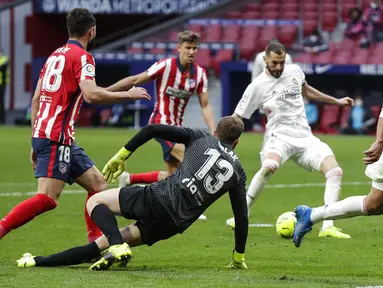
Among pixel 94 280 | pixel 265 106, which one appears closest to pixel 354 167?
pixel 265 106

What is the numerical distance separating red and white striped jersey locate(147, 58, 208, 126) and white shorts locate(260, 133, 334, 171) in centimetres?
160

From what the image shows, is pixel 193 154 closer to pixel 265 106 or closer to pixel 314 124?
pixel 265 106

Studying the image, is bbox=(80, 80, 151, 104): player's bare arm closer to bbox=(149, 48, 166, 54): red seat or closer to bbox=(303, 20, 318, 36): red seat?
bbox=(149, 48, 166, 54): red seat

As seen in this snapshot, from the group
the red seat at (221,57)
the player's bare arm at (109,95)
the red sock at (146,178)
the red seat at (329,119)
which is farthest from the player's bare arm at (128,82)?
the red seat at (221,57)

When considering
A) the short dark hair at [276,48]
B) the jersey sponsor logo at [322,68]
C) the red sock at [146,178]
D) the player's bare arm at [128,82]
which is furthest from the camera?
the jersey sponsor logo at [322,68]

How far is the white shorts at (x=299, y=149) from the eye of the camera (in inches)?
427

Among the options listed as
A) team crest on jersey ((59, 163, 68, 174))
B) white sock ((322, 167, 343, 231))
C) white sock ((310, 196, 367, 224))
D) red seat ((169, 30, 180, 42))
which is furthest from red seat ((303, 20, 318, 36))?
team crest on jersey ((59, 163, 68, 174))

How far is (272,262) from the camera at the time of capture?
868 centimetres

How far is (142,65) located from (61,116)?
74.5 feet

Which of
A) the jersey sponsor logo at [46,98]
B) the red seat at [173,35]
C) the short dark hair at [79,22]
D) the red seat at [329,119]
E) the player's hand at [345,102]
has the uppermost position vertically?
the short dark hair at [79,22]

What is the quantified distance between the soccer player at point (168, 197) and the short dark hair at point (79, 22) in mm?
1150

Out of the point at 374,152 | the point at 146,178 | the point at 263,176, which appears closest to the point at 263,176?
the point at 263,176

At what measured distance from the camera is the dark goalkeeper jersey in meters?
7.80

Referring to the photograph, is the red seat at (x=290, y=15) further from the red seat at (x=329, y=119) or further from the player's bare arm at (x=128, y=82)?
the player's bare arm at (x=128, y=82)
